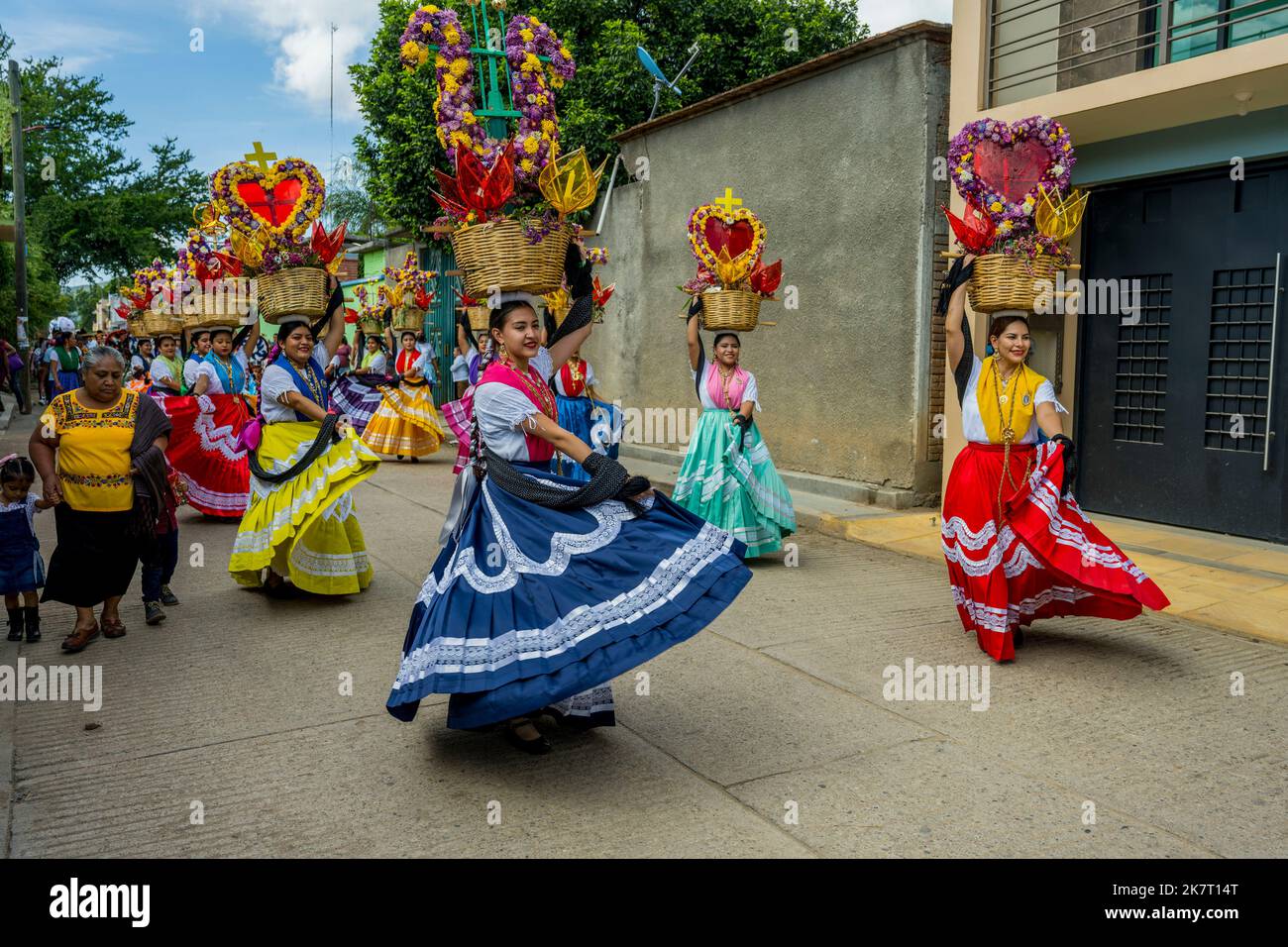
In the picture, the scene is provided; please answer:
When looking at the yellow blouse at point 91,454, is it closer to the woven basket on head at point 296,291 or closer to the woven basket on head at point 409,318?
the woven basket on head at point 296,291

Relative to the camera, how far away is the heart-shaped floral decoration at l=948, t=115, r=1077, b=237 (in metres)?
6.14

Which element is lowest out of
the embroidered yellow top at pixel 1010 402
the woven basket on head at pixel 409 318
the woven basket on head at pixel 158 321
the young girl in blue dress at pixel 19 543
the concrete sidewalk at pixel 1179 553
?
the concrete sidewalk at pixel 1179 553

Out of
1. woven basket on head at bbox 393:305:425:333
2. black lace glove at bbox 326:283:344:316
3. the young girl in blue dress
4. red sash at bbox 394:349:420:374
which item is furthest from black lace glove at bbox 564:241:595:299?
woven basket on head at bbox 393:305:425:333

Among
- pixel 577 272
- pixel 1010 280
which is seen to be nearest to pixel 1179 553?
pixel 1010 280

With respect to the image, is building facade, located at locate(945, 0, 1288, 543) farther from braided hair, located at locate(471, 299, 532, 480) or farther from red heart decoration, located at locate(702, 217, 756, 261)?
braided hair, located at locate(471, 299, 532, 480)

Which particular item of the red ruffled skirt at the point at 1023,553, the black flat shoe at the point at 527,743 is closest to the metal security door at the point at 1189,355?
the red ruffled skirt at the point at 1023,553

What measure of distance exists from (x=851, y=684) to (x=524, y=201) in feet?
9.16

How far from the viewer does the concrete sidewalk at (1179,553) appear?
6625 mm

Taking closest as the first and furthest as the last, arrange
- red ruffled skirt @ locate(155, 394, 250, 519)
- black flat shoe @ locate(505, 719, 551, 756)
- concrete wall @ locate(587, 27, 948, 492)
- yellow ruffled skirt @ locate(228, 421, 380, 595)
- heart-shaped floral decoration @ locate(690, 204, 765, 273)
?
black flat shoe @ locate(505, 719, 551, 756), yellow ruffled skirt @ locate(228, 421, 380, 595), heart-shaped floral decoration @ locate(690, 204, 765, 273), red ruffled skirt @ locate(155, 394, 250, 519), concrete wall @ locate(587, 27, 948, 492)

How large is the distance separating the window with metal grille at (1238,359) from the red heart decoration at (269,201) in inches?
289

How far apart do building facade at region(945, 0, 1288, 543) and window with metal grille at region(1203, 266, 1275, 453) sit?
13 millimetres

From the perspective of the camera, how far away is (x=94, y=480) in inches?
237

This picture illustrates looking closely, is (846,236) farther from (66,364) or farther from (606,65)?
(66,364)

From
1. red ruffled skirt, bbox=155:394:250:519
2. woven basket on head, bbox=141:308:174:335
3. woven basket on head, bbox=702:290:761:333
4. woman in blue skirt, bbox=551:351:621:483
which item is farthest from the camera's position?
woven basket on head, bbox=141:308:174:335
